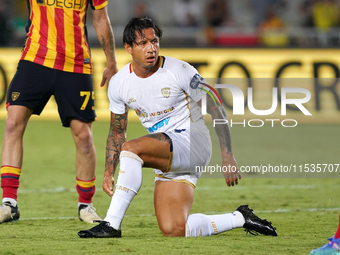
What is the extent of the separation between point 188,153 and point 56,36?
151 centimetres

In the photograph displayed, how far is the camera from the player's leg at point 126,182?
3623 mm

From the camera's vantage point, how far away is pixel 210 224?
388cm

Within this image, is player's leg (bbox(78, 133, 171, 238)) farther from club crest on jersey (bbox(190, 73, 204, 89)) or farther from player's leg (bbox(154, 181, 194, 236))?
club crest on jersey (bbox(190, 73, 204, 89))

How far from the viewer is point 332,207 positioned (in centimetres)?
514

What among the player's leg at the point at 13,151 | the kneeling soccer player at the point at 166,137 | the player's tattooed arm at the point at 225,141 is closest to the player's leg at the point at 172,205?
the kneeling soccer player at the point at 166,137

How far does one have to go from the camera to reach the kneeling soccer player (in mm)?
3803

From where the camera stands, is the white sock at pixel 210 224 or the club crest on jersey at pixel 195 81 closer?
the white sock at pixel 210 224

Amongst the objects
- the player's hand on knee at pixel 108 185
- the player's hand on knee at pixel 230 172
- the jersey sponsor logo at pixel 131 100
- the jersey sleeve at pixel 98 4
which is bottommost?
the player's hand on knee at pixel 108 185

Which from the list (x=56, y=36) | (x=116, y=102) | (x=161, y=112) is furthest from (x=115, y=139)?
(x=56, y=36)

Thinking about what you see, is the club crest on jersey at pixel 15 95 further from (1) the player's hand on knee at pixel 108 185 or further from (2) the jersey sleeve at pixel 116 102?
(1) the player's hand on knee at pixel 108 185

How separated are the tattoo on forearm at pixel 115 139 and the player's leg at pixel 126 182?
0.97ft

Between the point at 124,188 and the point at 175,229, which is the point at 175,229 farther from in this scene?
the point at 124,188

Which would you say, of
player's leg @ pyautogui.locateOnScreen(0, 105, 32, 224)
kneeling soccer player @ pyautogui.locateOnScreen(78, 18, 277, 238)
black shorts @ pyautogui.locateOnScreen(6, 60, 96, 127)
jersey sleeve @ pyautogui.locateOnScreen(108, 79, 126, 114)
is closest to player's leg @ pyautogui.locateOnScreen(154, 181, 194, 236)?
kneeling soccer player @ pyautogui.locateOnScreen(78, 18, 277, 238)

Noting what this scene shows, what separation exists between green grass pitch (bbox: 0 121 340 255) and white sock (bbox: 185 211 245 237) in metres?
0.08
